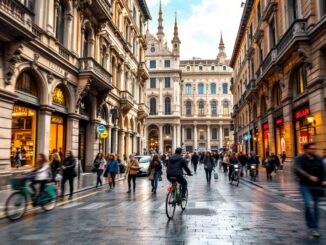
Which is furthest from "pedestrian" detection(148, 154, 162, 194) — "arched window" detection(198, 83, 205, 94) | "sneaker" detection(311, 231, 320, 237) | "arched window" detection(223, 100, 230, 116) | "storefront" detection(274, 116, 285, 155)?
"arched window" detection(223, 100, 230, 116)

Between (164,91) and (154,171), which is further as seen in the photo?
(164,91)

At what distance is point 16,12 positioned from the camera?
13766mm

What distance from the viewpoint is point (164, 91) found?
78000mm

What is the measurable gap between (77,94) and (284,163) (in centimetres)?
1611

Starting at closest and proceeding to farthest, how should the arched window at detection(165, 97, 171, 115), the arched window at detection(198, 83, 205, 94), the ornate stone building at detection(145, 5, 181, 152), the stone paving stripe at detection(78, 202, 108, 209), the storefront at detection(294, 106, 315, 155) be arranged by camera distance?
the stone paving stripe at detection(78, 202, 108, 209), the storefront at detection(294, 106, 315, 155), the ornate stone building at detection(145, 5, 181, 152), the arched window at detection(165, 97, 171, 115), the arched window at detection(198, 83, 205, 94)

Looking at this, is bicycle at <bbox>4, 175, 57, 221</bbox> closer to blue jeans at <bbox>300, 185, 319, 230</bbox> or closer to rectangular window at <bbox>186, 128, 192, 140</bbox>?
blue jeans at <bbox>300, 185, 319, 230</bbox>

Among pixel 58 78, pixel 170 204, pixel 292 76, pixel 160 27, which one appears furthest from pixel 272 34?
pixel 160 27

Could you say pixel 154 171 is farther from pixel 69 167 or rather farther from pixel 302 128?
pixel 302 128

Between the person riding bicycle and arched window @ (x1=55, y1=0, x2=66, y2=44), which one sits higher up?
arched window @ (x1=55, y1=0, x2=66, y2=44)

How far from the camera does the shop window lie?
18.9 meters

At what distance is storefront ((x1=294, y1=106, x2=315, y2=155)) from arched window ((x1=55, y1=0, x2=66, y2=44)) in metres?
16.4

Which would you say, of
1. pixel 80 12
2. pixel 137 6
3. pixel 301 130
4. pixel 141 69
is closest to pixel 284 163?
pixel 301 130

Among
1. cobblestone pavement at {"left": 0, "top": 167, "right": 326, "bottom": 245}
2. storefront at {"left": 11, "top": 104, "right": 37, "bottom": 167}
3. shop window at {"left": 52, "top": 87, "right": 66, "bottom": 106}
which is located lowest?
A: cobblestone pavement at {"left": 0, "top": 167, "right": 326, "bottom": 245}

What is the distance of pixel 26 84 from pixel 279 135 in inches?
A: 791
